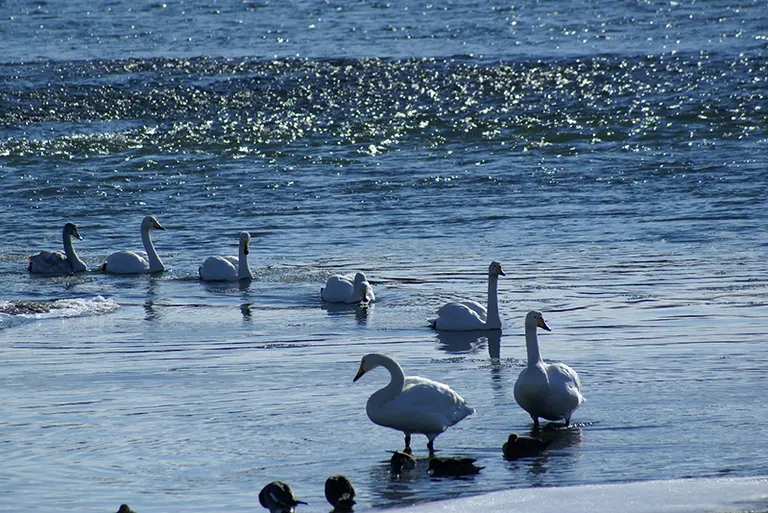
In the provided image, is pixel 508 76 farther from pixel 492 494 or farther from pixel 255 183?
pixel 492 494

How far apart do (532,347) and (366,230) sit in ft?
33.5

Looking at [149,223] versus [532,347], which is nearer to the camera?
[532,347]

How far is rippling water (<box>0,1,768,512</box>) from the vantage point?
10.4 meters

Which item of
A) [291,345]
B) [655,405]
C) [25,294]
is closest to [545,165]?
[25,294]

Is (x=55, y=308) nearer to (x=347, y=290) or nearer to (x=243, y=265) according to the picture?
(x=243, y=265)

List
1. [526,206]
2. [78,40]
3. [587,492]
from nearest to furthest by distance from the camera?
[587,492] → [526,206] → [78,40]

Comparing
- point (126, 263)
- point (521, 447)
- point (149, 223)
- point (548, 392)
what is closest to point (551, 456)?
point (521, 447)

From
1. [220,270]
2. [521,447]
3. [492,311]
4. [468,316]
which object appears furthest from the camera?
[220,270]

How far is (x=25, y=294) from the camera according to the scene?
1744cm

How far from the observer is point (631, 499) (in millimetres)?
9078

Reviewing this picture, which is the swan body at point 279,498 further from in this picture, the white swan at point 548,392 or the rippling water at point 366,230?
the white swan at point 548,392

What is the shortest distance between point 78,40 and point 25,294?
2596cm

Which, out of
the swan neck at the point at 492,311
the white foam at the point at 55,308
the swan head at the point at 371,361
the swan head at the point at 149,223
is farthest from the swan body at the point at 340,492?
the swan head at the point at 149,223

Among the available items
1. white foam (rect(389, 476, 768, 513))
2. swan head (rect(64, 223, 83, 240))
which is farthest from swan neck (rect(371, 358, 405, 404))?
swan head (rect(64, 223, 83, 240))
